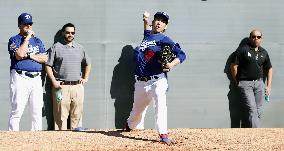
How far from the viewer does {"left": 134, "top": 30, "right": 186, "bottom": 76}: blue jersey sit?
7371mm

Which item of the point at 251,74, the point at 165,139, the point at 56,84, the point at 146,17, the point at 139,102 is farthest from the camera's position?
the point at 251,74

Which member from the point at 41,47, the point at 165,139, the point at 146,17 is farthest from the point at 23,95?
Result: the point at 165,139

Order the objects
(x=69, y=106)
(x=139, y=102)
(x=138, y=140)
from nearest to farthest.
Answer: (x=138, y=140), (x=139, y=102), (x=69, y=106)

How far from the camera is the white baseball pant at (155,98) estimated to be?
7.18 metres

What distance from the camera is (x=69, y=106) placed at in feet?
31.3

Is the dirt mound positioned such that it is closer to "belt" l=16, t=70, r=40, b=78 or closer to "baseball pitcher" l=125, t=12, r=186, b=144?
"baseball pitcher" l=125, t=12, r=186, b=144

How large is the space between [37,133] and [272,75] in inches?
188

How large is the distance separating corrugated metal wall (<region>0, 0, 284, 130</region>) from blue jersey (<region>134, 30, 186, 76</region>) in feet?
8.64

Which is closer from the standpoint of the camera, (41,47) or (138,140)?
(138,140)

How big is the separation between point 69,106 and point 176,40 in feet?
7.29

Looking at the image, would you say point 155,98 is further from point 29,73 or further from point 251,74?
point 251,74

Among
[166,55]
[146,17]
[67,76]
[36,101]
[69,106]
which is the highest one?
[146,17]

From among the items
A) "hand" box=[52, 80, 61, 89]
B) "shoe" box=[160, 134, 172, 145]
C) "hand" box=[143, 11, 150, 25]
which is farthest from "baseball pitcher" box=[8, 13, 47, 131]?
"shoe" box=[160, 134, 172, 145]

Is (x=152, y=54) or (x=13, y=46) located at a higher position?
(x=13, y=46)
